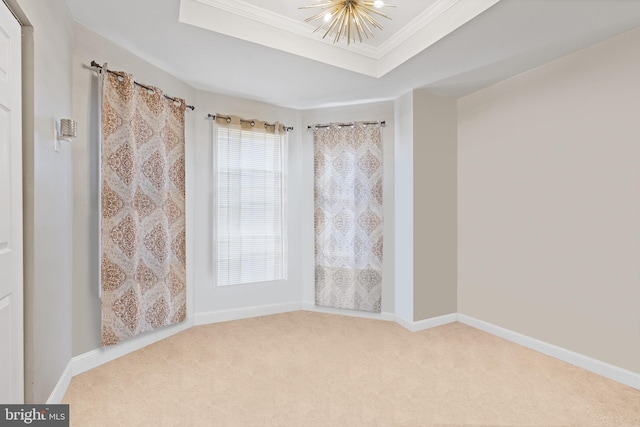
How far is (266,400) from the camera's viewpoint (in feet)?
6.45

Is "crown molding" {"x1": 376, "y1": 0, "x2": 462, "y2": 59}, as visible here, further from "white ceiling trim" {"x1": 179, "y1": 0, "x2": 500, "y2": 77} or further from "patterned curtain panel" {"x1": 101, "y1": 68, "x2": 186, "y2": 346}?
"patterned curtain panel" {"x1": 101, "y1": 68, "x2": 186, "y2": 346}

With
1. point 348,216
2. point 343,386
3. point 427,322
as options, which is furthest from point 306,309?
point 343,386

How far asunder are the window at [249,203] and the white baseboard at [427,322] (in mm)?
1428

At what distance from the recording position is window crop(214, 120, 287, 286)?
3.42 metres

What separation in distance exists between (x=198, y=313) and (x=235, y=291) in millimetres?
426

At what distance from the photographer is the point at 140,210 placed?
2.64 meters

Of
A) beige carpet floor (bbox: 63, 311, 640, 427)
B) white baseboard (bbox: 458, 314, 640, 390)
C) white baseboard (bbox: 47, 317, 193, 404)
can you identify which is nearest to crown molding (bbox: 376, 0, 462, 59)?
beige carpet floor (bbox: 63, 311, 640, 427)

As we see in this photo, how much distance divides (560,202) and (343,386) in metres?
2.21

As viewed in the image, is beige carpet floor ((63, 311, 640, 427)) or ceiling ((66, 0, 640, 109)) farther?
ceiling ((66, 0, 640, 109))

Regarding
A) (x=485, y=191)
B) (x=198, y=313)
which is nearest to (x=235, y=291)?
(x=198, y=313)

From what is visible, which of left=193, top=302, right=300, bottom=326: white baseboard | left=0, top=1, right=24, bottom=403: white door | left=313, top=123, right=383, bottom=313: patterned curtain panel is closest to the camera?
left=0, top=1, right=24, bottom=403: white door

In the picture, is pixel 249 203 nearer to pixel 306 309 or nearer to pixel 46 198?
pixel 306 309

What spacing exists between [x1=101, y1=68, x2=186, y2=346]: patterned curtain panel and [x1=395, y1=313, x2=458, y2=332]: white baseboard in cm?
222

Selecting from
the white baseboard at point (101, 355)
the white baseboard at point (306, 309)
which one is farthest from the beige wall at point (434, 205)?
the white baseboard at point (101, 355)
